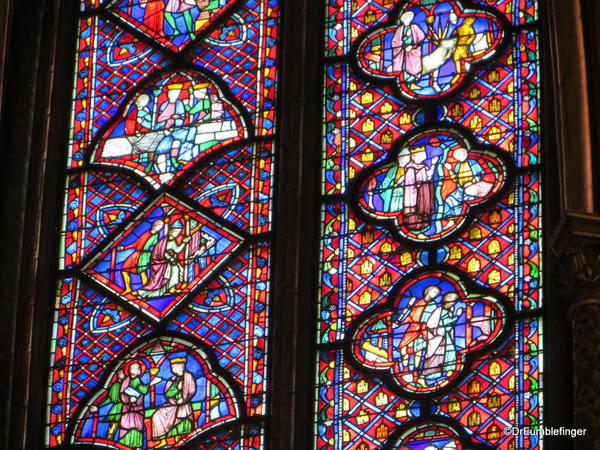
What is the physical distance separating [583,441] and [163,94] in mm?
4058

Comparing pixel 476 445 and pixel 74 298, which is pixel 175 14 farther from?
pixel 476 445

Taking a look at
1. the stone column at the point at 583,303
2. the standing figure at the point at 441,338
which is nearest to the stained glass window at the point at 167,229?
the standing figure at the point at 441,338

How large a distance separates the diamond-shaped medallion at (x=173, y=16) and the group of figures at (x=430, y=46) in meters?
1.14

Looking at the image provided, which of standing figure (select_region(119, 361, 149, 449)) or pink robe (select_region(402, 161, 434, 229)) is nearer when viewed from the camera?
standing figure (select_region(119, 361, 149, 449))

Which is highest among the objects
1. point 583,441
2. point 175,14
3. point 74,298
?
point 175,14

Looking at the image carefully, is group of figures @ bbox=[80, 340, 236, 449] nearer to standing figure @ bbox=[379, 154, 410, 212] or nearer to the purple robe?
the purple robe

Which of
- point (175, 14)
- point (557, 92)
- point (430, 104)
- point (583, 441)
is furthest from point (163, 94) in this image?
point (583, 441)

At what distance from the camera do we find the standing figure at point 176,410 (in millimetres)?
14102

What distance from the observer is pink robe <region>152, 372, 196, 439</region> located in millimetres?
14125

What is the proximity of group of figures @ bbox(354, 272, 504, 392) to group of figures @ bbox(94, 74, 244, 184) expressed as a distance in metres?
1.71

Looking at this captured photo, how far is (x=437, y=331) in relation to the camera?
14.0 metres

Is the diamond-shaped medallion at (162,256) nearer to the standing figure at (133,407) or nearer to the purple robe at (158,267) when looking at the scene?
the purple robe at (158,267)
